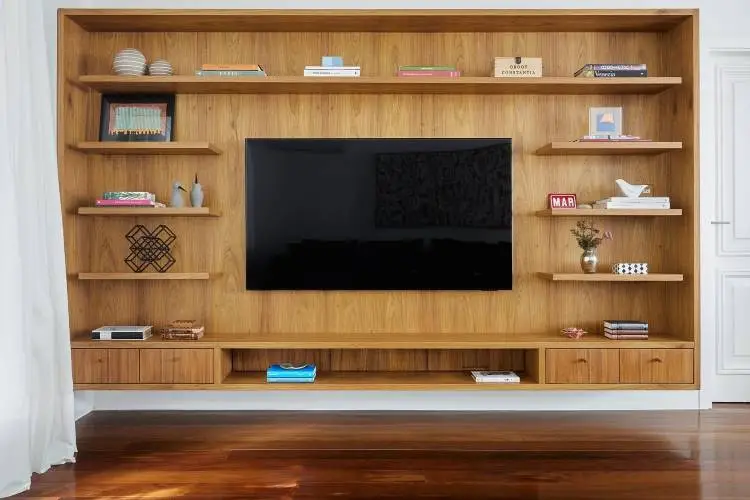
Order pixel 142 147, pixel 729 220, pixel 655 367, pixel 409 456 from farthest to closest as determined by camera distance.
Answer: pixel 729 220 → pixel 142 147 → pixel 655 367 → pixel 409 456

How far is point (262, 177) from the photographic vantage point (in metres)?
3.52

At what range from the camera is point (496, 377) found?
3324 millimetres

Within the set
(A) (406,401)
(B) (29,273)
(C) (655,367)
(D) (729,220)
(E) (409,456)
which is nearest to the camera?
→ (B) (29,273)

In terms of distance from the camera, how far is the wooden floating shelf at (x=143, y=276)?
3.33 m

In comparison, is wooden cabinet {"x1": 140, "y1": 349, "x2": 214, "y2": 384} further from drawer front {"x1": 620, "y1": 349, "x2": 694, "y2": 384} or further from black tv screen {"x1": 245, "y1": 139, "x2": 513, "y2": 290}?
drawer front {"x1": 620, "y1": 349, "x2": 694, "y2": 384}

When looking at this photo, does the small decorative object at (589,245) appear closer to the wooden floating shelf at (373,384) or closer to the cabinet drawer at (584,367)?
the cabinet drawer at (584,367)

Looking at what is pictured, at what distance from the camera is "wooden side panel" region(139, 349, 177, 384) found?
10.7 feet

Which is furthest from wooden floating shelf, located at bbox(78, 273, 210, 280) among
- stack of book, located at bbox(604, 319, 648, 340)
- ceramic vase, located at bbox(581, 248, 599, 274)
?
stack of book, located at bbox(604, 319, 648, 340)

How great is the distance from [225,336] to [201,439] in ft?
1.92

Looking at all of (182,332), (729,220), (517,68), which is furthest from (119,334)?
(729,220)

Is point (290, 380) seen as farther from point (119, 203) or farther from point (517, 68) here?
point (517, 68)

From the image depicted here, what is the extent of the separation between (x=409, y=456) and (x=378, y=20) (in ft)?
7.01

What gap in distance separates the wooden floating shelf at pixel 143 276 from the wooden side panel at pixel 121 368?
369 millimetres

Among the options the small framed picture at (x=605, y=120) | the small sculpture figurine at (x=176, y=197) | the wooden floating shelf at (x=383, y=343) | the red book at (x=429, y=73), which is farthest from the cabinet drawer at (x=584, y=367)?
the small sculpture figurine at (x=176, y=197)
